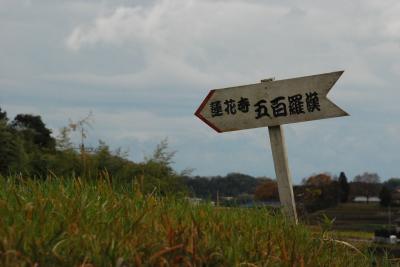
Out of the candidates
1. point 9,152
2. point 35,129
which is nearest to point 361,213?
point 35,129

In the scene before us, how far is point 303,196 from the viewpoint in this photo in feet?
29.4

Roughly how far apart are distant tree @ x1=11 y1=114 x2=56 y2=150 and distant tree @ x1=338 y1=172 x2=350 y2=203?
6365cm

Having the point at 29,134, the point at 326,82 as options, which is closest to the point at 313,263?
the point at 326,82

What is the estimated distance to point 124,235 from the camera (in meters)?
4.56

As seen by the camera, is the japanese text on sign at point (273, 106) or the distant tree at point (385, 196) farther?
the distant tree at point (385, 196)

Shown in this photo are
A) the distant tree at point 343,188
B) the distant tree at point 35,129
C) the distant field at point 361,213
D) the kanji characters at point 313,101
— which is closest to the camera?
the kanji characters at point 313,101

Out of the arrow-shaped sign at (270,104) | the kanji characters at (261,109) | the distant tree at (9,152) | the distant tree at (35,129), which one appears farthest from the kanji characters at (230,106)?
the distant tree at (35,129)

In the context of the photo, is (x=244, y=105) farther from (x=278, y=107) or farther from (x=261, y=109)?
(x=278, y=107)

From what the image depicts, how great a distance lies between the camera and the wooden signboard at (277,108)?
8.30 metres

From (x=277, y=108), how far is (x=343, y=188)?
94750 mm

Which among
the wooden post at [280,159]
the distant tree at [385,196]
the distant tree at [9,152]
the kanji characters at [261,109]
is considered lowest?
the wooden post at [280,159]

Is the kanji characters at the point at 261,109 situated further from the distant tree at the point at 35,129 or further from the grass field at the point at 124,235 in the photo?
the distant tree at the point at 35,129

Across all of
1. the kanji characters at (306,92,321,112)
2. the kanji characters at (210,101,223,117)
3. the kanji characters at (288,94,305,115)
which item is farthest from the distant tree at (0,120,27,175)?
the kanji characters at (306,92,321,112)

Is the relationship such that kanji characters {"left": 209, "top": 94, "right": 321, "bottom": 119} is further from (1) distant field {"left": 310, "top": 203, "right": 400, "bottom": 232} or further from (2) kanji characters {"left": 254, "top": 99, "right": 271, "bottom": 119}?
(1) distant field {"left": 310, "top": 203, "right": 400, "bottom": 232}
